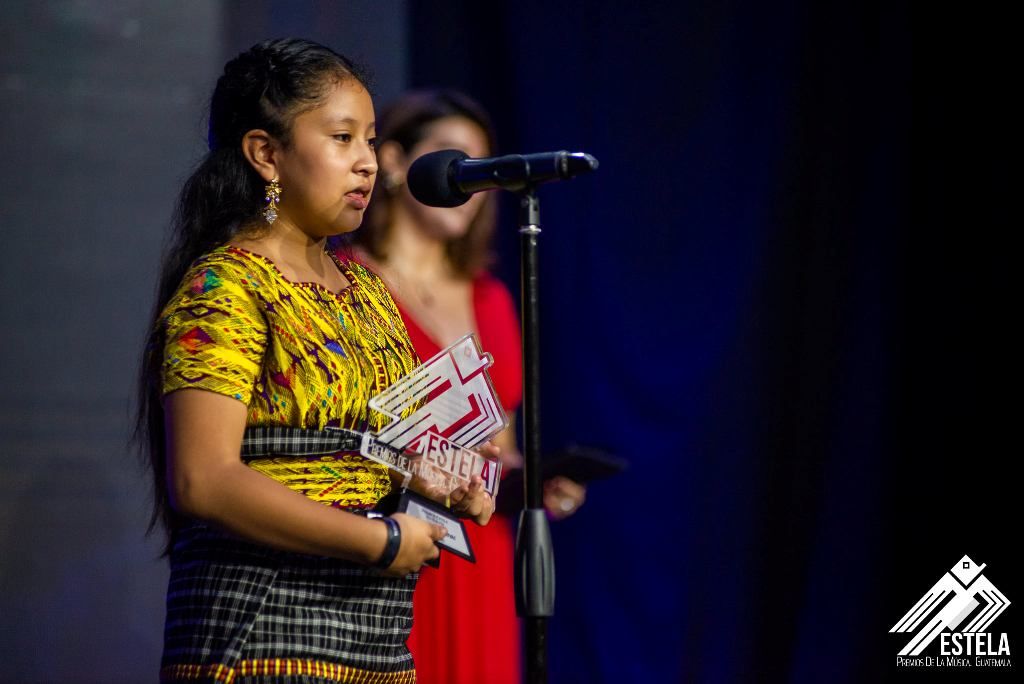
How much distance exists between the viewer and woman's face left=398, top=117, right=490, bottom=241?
2.47 metres

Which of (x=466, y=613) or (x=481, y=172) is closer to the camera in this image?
(x=481, y=172)

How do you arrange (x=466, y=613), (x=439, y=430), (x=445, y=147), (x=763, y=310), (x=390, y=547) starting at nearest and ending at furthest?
(x=390, y=547), (x=439, y=430), (x=466, y=613), (x=445, y=147), (x=763, y=310)

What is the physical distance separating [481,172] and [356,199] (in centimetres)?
17

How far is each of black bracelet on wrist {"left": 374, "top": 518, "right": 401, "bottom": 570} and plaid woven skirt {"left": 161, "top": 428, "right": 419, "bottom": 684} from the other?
8 centimetres

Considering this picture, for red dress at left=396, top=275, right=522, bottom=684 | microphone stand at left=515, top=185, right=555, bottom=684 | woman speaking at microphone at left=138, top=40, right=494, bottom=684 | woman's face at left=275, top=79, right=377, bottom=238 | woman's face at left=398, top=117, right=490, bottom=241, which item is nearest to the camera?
woman speaking at microphone at left=138, top=40, right=494, bottom=684

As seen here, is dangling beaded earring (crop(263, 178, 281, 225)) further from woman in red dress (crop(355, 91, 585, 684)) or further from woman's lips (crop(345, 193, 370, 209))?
woman in red dress (crop(355, 91, 585, 684))

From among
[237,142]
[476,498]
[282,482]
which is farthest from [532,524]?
[237,142]

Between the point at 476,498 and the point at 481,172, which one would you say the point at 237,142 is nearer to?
the point at 481,172

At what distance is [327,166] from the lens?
143cm

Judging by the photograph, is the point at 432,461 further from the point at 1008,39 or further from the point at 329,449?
the point at 1008,39

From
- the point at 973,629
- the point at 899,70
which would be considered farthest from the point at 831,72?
the point at 973,629

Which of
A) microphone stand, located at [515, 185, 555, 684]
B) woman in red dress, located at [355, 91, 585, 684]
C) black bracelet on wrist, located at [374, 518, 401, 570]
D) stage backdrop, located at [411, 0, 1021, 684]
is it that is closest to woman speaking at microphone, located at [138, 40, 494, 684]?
black bracelet on wrist, located at [374, 518, 401, 570]

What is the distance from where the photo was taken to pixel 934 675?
8.25 ft

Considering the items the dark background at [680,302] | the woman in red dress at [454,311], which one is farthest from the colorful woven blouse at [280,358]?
the dark background at [680,302]
